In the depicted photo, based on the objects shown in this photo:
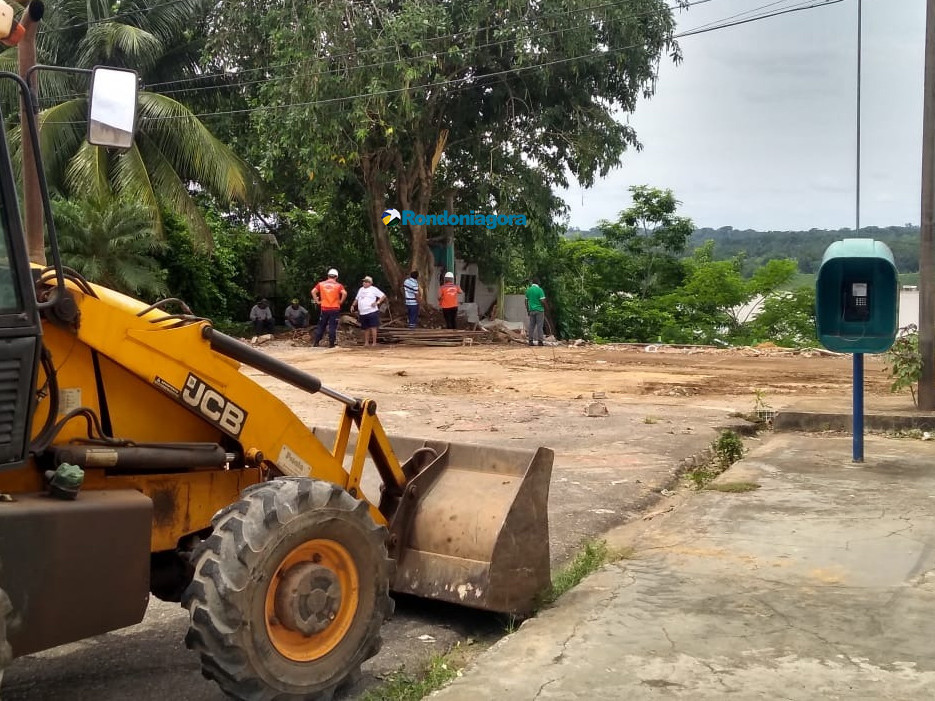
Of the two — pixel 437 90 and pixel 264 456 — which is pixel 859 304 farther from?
pixel 437 90

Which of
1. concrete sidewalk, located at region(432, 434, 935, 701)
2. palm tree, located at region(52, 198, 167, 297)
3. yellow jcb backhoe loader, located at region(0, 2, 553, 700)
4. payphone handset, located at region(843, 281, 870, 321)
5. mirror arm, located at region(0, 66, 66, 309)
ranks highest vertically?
palm tree, located at region(52, 198, 167, 297)

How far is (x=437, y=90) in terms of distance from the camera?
79.6 feet

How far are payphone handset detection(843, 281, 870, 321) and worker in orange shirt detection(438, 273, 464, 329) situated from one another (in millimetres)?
16848

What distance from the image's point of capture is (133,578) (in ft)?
11.1

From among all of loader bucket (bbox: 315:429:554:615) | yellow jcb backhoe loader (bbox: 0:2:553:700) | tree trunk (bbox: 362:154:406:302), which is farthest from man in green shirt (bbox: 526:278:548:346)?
yellow jcb backhoe loader (bbox: 0:2:553:700)

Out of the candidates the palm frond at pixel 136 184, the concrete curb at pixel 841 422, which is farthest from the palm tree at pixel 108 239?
the concrete curb at pixel 841 422

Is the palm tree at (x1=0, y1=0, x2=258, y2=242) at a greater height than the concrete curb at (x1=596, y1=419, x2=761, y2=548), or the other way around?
the palm tree at (x1=0, y1=0, x2=258, y2=242)

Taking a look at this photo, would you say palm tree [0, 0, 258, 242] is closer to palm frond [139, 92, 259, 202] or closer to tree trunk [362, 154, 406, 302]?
palm frond [139, 92, 259, 202]

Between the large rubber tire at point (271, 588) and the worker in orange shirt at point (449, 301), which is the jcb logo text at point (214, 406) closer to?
the large rubber tire at point (271, 588)

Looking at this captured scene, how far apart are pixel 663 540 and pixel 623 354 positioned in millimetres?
17149

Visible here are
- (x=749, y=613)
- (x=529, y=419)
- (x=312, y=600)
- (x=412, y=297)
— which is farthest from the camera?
(x=412, y=297)

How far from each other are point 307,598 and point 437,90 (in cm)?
2181

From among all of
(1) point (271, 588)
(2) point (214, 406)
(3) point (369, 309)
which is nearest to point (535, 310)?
(3) point (369, 309)

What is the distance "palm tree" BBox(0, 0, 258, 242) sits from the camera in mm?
23141
